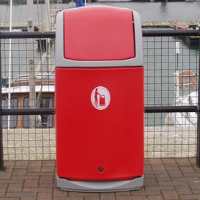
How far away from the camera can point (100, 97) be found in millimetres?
3949

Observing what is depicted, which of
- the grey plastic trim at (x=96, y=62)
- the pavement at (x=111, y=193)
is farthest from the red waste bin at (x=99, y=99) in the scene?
the pavement at (x=111, y=193)

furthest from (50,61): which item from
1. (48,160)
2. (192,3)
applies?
(192,3)

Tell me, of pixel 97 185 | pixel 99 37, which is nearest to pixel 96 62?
pixel 99 37

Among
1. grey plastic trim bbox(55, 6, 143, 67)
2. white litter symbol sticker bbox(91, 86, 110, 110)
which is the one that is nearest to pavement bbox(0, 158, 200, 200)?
white litter symbol sticker bbox(91, 86, 110, 110)

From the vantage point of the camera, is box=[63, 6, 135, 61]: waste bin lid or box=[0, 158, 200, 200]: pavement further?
box=[0, 158, 200, 200]: pavement

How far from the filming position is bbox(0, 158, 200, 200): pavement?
4105 mm

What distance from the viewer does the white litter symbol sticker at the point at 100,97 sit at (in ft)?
12.9

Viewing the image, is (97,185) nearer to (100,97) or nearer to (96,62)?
(100,97)

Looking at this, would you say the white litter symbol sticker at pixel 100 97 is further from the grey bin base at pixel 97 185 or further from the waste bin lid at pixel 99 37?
the grey bin base at pixel 97 185

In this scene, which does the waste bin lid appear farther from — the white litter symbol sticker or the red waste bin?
the white litter symbol sticker

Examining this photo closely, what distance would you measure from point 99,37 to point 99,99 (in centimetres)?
51

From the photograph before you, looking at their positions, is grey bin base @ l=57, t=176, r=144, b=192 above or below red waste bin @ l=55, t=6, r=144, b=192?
below

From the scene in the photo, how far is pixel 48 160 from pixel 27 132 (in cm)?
90

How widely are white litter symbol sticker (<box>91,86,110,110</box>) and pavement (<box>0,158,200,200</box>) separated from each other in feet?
2.60
